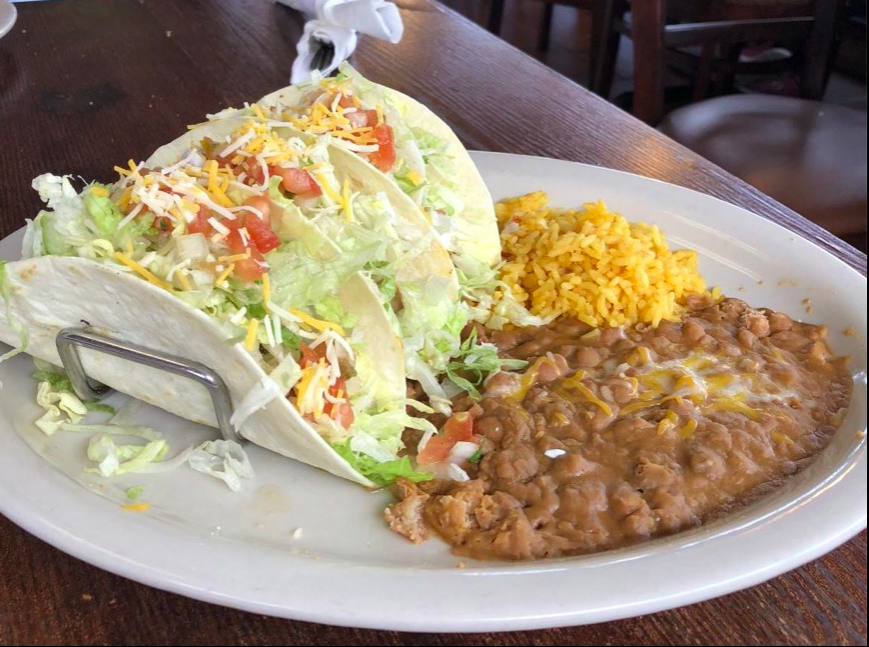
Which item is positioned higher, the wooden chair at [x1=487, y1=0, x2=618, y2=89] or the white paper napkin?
the white paper napkin

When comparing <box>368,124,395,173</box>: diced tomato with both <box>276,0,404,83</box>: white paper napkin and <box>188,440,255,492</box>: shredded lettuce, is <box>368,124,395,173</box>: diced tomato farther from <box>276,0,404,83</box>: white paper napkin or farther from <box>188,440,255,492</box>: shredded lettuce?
<box>276,0,404,83</box>: white paper napkin

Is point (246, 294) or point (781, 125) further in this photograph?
point (781, 125)

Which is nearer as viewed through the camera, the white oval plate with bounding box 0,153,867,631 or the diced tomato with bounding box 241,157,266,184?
the white oval plate with bounding box 0,153,867,631

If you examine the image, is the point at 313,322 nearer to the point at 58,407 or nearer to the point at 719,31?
the point at 58,407

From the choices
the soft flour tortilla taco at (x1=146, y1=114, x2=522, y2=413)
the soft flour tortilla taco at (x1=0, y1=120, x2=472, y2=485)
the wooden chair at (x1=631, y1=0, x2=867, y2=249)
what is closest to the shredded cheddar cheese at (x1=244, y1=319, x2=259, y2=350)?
the soft flour tortilla taco at (x1=0, y1=120, x2=472, y2=485)

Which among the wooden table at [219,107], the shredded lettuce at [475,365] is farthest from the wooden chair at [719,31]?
the shredded lettuce at [475,365]

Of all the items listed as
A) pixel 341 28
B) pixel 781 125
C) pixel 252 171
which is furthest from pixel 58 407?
pixel 781 125

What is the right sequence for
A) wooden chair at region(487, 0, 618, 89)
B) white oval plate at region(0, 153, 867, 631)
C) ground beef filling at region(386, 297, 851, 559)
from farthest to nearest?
wooden chair at region(487, 0, 618, 89), ground beef filling at region(386, 297, 851, 559), white oval plate at region(0, 153, 867, 631)
